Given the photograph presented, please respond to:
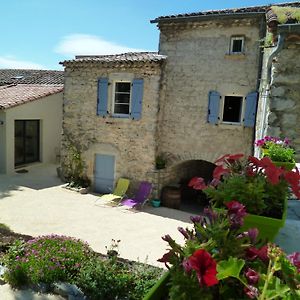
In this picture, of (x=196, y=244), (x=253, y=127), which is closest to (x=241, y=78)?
(x=253, y=127)

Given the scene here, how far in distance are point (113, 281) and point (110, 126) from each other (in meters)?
8.34

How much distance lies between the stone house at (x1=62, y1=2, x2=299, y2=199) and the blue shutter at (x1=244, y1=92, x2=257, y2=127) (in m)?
0.03

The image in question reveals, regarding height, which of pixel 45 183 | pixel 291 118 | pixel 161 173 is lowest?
pixel 45 183

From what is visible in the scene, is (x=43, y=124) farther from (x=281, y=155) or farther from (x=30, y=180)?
(x=281, y=155)

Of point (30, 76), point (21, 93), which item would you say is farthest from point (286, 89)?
point (30, 76)

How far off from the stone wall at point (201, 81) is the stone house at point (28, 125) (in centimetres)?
703

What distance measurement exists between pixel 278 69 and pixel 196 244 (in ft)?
13.3

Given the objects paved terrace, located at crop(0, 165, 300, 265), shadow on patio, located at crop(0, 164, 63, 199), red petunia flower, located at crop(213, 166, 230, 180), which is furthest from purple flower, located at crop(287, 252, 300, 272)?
shadow on patio, located at crop(0, 164, 63, 199)

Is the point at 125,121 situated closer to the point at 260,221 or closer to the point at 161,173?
the point at 161,173

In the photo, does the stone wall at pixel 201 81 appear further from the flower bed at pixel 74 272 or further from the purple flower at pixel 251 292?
the purple flower at pixel 251 292

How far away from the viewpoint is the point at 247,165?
2.48 m

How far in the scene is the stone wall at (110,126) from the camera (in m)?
12.2

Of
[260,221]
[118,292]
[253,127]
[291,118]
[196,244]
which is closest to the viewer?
[196,244]

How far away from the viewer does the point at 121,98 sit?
13055 mm
